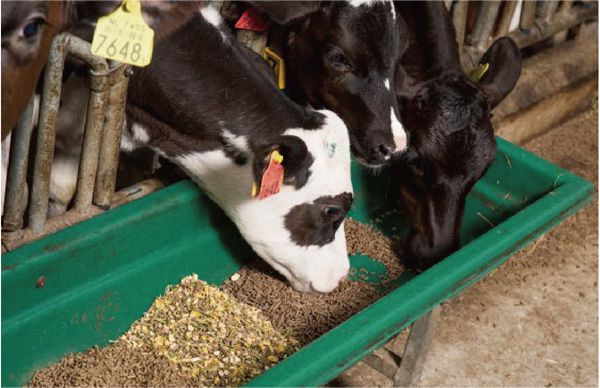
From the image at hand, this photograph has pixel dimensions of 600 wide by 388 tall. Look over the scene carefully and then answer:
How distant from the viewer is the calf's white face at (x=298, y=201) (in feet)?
9.52

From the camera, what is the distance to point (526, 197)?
3.55 meters

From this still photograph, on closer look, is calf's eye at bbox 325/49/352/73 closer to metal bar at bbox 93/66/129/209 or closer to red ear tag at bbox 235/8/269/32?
red ear tag at bbox 235/8/269/32

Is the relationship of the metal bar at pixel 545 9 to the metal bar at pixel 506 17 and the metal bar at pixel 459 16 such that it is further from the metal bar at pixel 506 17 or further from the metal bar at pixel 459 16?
the metal bar at pixel 459 16

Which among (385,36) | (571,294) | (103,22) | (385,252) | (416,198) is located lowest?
(571,294)

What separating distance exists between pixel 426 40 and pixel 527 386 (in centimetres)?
139

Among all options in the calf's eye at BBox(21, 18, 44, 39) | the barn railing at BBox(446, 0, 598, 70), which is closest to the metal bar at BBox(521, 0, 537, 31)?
the barn railing at BBox(446, 0, 598, 70)

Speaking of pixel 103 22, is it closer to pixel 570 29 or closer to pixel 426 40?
pixel 426 40

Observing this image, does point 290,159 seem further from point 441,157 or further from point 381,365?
point 381,365

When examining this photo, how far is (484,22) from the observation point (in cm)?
453

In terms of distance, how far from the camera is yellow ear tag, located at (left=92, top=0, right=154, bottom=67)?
2.30 metres

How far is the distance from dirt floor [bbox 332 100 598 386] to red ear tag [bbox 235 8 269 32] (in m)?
1.30

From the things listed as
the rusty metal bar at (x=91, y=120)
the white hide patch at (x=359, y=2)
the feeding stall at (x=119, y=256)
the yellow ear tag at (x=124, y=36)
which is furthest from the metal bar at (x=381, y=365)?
the yellow ear tag at (x=124, y=36)

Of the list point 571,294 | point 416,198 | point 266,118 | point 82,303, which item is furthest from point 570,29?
point 82,303

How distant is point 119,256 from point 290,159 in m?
0.60
